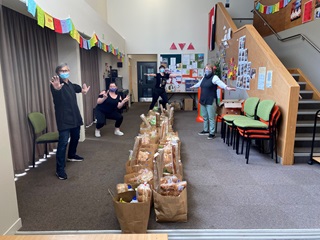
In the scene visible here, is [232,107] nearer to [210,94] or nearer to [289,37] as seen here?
[210,94]

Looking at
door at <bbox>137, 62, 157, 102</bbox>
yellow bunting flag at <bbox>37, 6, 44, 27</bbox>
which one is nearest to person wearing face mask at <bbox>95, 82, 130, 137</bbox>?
yellow bunting flag at <bbox>37, 6, 44, 27</bbox>

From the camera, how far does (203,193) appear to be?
2.71m

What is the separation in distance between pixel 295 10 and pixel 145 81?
21.9 ft

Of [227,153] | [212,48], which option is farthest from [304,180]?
[212,48]

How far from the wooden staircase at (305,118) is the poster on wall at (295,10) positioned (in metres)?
1.16

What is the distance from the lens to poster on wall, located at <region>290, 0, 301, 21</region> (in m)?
5.04

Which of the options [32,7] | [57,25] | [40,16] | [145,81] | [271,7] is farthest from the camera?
[145,81]

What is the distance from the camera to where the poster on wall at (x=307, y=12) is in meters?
4.66

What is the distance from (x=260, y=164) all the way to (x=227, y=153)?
610 mm

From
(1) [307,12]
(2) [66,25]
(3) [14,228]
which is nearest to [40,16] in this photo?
(2) [66,25]

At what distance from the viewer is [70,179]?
10.1 ft

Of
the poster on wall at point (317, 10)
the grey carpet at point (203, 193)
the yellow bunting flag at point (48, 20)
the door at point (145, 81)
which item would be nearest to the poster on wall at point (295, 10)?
the poster on wall at point (317, 10)

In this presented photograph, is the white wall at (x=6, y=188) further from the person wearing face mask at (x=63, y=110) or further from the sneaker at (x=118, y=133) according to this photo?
the sneaker at (x=118, y=133)

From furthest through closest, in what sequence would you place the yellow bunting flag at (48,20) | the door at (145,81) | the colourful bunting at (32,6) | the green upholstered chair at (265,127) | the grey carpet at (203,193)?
1. the door at (145,81)
2. the green upholstered chair at (265,127)
3. the yellow bunting flag at (48,20)
4. the colourful bunting at (32,6)
5. the grey carpet at (203,193)
